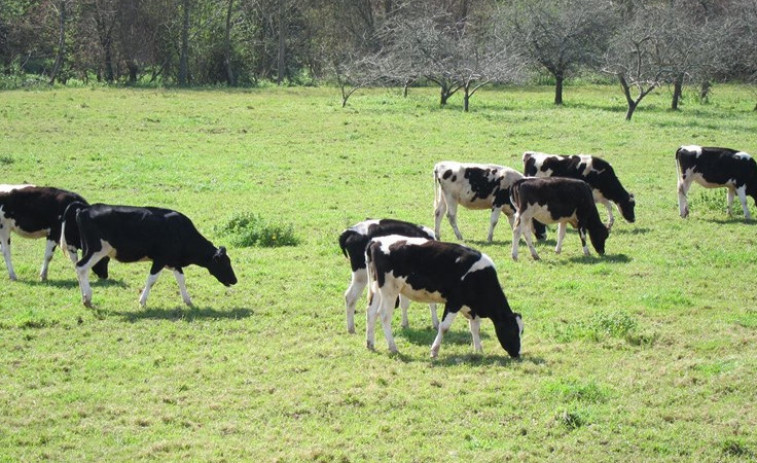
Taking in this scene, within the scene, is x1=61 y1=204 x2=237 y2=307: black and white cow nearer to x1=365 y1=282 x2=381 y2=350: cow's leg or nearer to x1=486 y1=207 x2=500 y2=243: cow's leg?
x1=365 y1=282 x2=381 y2=350: cow's leg

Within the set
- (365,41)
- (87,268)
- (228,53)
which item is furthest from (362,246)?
(365,41)

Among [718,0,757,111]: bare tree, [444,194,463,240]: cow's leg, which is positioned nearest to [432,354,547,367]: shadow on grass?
[444,194,463,240]: cow's leg

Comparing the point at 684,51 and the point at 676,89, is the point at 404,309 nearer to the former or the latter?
the point at 684,51

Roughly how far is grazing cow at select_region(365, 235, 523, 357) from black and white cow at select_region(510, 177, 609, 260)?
5747 millimetres

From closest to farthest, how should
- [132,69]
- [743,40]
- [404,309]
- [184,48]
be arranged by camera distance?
1. [404,309]
2. [743,40]
3. [184,48]
4. [132,69]

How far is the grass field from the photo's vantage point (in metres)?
9.39

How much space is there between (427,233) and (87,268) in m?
4.91

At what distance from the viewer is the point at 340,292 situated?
50.1ft

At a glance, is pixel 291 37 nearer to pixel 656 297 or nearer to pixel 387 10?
pixel 387 10

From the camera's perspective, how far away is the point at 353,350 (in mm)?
12148

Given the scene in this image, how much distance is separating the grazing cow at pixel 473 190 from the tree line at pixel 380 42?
24.4m

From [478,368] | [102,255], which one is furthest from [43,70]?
[478,368]

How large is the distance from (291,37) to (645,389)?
61130 mm

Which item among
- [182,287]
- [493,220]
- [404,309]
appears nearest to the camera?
[404,309]
